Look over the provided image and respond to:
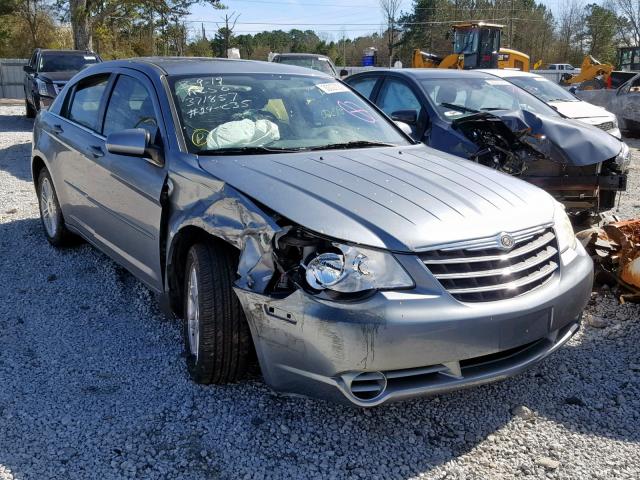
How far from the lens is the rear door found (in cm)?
354

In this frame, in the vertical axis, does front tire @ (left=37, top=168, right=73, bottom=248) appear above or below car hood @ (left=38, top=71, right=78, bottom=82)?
below

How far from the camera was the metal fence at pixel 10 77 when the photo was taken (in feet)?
98.1

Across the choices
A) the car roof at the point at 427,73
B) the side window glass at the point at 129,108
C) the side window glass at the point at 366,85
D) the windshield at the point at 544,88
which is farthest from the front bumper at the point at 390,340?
the windshield at the point at 544,88

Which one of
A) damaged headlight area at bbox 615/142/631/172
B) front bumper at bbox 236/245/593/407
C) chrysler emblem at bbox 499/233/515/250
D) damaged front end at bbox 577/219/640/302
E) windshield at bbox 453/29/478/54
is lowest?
damaged front end at bbox 577/219/640/302

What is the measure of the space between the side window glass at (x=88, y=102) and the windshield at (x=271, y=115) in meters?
1.03

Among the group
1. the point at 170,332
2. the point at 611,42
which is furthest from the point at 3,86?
the point at 611,42

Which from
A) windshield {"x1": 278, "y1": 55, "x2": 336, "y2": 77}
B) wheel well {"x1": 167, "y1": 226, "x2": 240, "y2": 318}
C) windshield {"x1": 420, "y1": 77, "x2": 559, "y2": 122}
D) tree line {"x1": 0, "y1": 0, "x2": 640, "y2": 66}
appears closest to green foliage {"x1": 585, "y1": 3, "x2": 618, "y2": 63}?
tree line {"x1": 0, "y1": 0, "x2": 640, "y2": 66}

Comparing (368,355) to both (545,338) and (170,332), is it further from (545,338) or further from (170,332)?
(170,332)

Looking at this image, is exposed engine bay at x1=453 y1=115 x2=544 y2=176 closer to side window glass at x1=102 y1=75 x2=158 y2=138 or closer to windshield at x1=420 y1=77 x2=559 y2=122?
windshield at x1=420 y1=77 x2=559 y2=122

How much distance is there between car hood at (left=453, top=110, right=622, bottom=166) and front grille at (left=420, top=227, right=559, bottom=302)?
285 centimetres

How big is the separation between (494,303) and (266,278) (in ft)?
3.15

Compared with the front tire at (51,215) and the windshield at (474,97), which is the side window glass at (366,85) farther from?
the front tire at (51,215)

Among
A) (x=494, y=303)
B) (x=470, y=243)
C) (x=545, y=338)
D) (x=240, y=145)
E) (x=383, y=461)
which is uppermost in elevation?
(x=240, y=145)

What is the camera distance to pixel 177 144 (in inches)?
135
